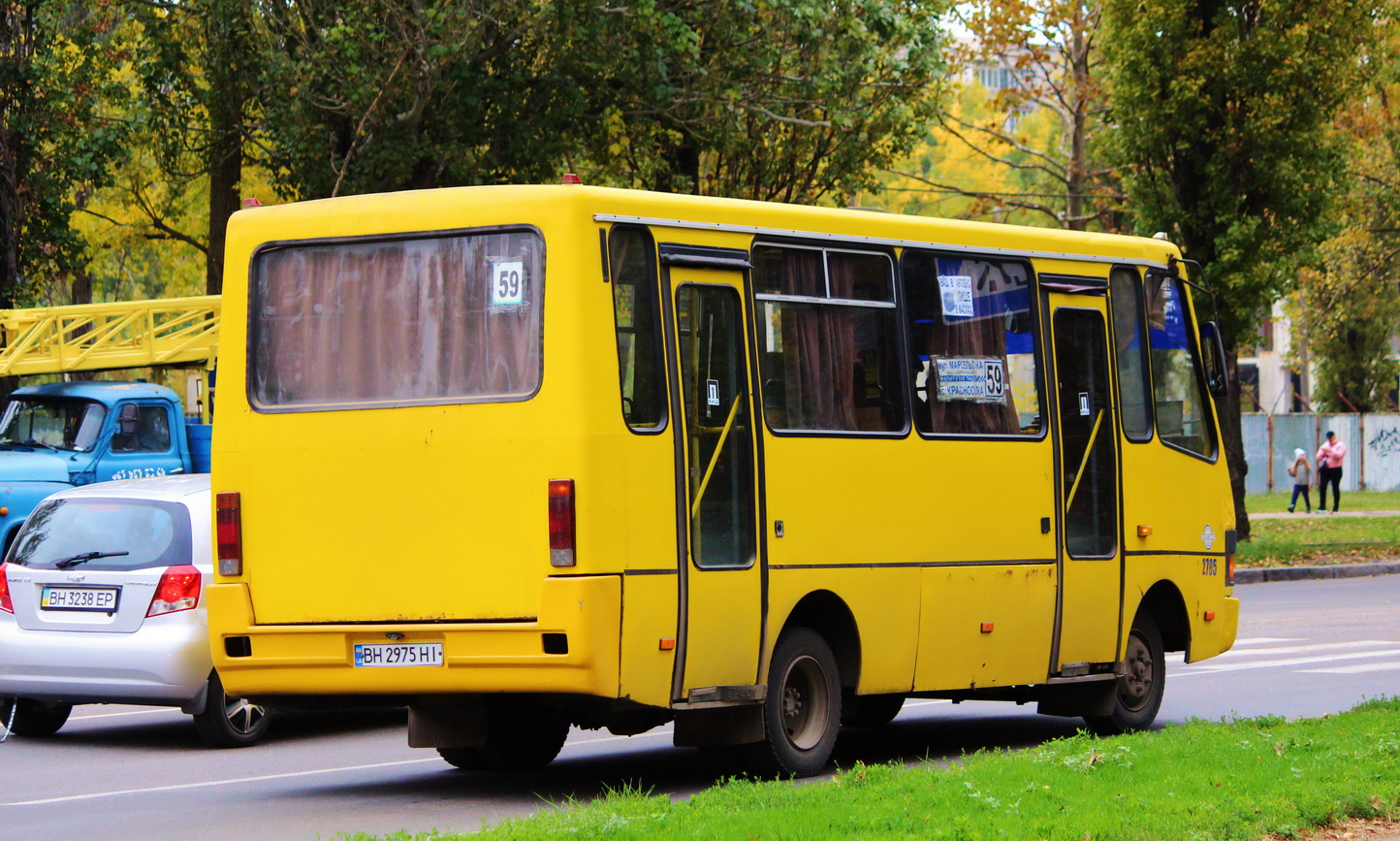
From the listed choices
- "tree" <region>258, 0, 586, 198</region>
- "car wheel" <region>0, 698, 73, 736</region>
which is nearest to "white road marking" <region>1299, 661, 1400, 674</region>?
"car wheel" <region>0, 698, 73, 736</region>

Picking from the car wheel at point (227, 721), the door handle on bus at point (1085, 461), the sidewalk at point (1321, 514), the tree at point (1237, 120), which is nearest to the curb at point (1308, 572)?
the tree at point (1237, 120)

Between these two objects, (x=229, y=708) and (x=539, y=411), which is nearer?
(x=539, y=411)

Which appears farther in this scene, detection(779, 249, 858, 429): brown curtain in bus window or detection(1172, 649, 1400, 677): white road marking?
detection(1172, 649, 1400, 677): white road marking

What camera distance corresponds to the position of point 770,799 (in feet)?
26.4

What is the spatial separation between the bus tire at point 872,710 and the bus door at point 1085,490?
114 centimetres

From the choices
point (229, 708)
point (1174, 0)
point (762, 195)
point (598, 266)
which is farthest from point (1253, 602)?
point (598, 266)

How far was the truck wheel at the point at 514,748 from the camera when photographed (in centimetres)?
1052

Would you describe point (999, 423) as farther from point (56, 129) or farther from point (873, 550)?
point (56, 129)

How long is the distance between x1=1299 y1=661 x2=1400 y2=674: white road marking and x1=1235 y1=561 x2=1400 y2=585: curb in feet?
33.5

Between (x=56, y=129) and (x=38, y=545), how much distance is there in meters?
11.6

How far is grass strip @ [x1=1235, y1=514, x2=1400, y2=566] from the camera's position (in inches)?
1095

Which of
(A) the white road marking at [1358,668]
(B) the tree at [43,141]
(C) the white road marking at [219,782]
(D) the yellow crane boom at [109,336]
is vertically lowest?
(A) the white road marking at [1358,668]

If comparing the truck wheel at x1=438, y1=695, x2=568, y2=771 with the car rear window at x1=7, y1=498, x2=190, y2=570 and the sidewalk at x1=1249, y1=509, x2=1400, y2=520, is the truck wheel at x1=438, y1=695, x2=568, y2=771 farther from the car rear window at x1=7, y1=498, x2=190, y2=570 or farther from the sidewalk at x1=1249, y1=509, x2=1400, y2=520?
the sidewalk at x1=1249, y1=509, x2=1400, y2=520

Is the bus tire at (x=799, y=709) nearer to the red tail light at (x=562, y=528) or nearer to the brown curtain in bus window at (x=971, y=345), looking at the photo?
the red tail light at (x=562, y=528)
